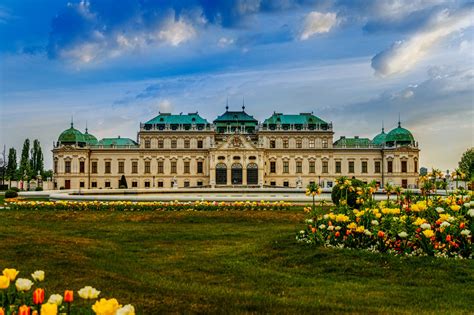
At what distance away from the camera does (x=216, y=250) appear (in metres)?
12.9

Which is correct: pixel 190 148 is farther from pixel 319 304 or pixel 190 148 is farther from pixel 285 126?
pixel 319 304

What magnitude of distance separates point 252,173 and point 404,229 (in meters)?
59.5

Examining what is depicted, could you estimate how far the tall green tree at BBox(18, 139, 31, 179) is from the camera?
80275 mm

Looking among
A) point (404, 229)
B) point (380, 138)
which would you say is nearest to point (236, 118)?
point (380, 138)

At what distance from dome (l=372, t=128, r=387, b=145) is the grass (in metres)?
63.6

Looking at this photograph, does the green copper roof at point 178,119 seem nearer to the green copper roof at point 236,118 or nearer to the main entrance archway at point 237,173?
the green copper roof at point 236,118

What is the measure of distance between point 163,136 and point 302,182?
20993 mm

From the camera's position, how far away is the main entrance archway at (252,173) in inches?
2758

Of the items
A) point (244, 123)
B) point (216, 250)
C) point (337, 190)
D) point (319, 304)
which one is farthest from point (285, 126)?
point (319, 304)

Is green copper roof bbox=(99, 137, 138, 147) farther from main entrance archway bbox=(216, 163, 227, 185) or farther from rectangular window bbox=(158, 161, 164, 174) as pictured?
main entrance archway bbox=(216, 163, 227, 185)

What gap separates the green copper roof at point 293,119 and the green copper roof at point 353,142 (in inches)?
160

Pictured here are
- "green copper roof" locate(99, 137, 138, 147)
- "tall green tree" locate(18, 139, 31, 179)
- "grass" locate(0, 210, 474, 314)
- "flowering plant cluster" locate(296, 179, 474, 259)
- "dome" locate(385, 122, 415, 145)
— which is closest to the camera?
"grass" locate(0, 210, 474, 314)

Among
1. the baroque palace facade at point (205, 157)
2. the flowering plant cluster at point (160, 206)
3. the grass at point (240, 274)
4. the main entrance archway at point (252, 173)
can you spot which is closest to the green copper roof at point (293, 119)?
the baroque palace facade at point (205, 157)

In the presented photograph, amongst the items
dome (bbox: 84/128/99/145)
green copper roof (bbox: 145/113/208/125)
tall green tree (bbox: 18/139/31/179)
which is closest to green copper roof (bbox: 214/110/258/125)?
green copper roof (bbox: 145/113/208/125)
